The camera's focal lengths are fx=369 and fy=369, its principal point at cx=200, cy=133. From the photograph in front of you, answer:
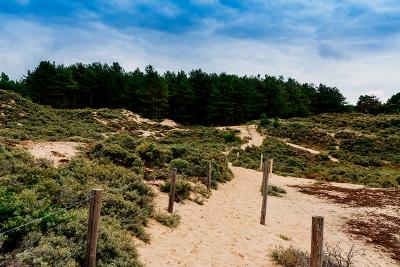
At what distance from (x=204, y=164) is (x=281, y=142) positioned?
28.3 metres

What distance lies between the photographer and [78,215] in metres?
8.29

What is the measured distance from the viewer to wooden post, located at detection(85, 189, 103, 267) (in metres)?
6.46

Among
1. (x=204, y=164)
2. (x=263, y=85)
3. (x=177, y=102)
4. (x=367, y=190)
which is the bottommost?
(x=367, y=190)

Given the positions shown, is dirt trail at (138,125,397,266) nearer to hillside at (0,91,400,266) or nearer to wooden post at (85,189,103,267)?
hillside at (0,91,400,266)

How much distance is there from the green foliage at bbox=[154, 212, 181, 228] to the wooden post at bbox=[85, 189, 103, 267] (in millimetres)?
4917

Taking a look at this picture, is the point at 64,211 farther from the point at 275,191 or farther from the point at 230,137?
the point at 230,137

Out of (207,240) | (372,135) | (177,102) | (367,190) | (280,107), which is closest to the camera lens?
(207,240)

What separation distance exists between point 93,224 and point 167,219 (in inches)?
211

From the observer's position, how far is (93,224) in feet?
21.3

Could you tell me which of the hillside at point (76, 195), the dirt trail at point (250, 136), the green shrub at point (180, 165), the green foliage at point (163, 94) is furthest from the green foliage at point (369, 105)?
the green shrub at point (180, 165)

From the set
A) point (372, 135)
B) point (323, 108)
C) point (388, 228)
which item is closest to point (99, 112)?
point (372, 135)

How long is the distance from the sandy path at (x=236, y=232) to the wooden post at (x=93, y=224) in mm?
1919

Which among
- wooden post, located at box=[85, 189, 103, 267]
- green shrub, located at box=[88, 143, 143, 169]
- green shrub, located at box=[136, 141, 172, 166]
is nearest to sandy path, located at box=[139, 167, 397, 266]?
wooden post, located at box=[85, 189, 103, 267]

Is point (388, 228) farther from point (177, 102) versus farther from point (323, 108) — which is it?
point (323, 108)
